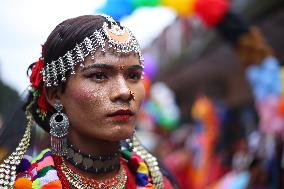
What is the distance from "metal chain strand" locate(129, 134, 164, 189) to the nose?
425 mm

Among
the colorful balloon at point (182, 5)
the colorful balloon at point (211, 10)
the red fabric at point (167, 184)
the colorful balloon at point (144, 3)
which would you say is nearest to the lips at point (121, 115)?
the red fabric at point (167, 184)

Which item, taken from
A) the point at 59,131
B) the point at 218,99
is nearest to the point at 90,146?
the point at 59,131

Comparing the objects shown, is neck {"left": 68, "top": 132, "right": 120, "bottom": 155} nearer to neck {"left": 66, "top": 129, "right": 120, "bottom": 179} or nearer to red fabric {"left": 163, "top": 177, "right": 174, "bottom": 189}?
neck {"left": 66, "top": 129, "right": 120, "bottom": 179}

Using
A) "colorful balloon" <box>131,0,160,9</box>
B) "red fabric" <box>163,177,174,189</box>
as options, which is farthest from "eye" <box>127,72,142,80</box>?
"colorful balloon" <box>131,0,160,9</box>

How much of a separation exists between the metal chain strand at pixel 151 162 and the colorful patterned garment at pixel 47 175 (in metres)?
0.03

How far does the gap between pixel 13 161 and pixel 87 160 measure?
320 mm

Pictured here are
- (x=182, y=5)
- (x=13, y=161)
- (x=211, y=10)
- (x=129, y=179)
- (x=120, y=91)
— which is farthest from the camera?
(x=211, y=10)

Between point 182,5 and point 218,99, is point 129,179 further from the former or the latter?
point 218,99

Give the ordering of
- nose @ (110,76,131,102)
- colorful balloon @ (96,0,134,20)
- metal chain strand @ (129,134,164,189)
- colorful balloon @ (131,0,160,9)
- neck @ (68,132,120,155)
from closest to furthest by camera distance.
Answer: nose @ (110,76,131,102) < neck @ (68,132,120,155) < metal chain strand @ (129,134,164,189) < colorful balloon @ (96,0,134,20) < colorful balloon @ (131,0,160,9)

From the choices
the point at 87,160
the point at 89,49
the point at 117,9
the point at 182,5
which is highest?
the point at 182,5

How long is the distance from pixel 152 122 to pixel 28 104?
829 cm

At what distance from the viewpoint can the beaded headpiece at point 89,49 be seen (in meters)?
2.41

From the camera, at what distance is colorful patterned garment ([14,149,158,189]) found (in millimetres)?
2400

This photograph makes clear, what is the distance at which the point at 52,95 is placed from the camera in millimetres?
2523
